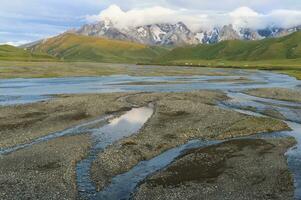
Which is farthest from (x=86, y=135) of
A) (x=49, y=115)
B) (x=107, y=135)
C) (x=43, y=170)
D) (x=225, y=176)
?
(x=225, y=176)

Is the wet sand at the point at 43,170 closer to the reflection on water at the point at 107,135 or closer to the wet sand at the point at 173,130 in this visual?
the reflection on water at the point at 107,135

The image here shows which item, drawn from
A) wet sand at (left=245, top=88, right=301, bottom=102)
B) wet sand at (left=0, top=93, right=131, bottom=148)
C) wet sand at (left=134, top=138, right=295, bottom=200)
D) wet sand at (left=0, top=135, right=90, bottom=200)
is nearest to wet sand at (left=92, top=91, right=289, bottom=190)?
wet sand at (left=0, top=135, right=90, bottom=200)

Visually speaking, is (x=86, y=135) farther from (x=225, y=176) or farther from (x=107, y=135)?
(x=225, y=176)

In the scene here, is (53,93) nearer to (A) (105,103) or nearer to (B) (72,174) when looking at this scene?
(A) (105,103)

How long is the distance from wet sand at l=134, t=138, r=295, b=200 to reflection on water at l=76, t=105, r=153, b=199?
401 centimetres

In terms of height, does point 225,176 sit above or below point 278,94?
above

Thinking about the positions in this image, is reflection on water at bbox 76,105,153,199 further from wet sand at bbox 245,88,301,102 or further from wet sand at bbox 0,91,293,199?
wet sand at bbox 245,88,301,102

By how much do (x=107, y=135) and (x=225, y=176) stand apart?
18204mm

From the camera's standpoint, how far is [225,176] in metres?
34.4

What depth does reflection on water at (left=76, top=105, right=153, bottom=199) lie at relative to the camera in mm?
31844

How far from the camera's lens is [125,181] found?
33.2 m

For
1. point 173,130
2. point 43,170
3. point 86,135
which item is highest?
point 43,170

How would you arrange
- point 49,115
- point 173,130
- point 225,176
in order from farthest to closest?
point 49,115 < point 173,130 < point 225,176

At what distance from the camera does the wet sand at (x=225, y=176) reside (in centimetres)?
3059
